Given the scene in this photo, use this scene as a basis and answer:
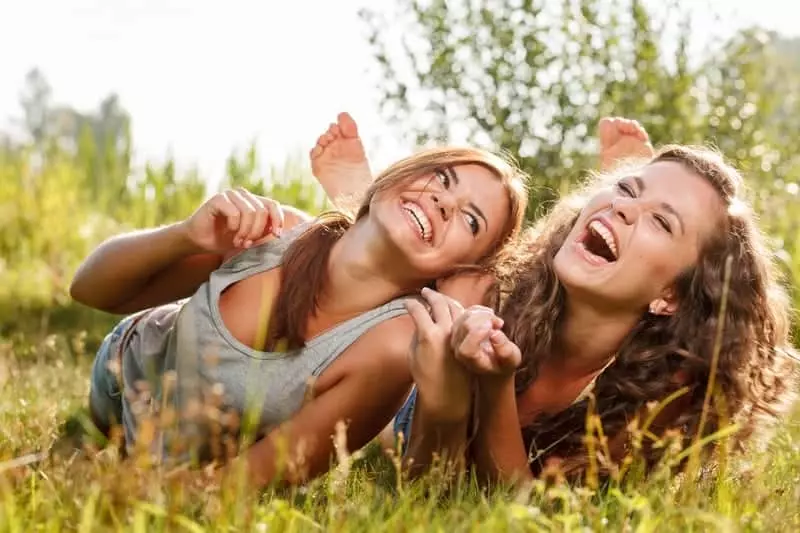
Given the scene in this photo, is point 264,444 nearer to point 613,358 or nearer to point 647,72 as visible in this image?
point 613,358

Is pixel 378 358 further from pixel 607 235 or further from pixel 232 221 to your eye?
pixel 607 235

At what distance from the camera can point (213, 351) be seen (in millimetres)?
2971

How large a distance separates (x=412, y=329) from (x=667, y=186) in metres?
0.81

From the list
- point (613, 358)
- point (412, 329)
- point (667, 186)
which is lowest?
point (613, 358)

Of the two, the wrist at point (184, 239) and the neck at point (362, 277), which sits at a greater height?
the wrist at point (184, 239)

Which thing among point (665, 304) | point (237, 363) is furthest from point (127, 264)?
point (665, 304)

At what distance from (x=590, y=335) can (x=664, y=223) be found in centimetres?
41

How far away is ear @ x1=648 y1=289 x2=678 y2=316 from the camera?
10.3ft

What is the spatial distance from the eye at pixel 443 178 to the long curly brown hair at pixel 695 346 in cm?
45

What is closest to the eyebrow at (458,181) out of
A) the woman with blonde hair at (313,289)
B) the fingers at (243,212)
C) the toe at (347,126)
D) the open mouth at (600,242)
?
the woman with blonde hair at (313,289)

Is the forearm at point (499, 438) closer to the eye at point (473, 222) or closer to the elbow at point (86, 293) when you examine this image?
the eye at point (473, 222)

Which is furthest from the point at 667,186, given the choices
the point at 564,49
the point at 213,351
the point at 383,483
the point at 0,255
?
the point at 0,255

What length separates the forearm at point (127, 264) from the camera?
3143 mm

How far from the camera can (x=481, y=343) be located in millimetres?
2400
